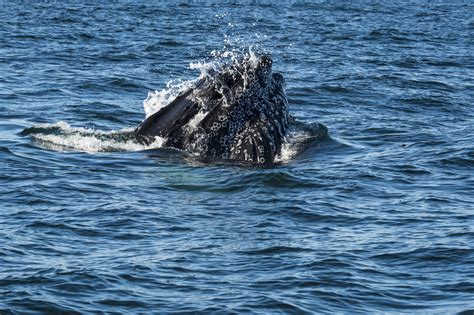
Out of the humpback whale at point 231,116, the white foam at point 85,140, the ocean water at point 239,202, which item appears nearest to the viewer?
the ocean water at point 239,202

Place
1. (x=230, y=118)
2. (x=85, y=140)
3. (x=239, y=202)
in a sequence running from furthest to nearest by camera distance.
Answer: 1. (x=85, y=140)
2. (x=230, y=118)
3. (x=239, y=202)

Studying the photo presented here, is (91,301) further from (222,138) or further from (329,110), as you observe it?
(329,110)

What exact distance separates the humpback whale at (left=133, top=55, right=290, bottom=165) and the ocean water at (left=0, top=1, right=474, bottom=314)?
289mm

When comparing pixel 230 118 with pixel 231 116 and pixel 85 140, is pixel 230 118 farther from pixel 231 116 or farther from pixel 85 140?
pixel 85 140

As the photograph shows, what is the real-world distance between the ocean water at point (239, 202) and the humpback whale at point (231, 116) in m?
0.29

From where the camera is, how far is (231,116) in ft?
49.8

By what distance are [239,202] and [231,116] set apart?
1814 mm

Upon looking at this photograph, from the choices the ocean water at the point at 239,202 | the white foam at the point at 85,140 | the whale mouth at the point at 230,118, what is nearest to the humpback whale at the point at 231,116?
the whale mouth at the point at 230,118

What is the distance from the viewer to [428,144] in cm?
1820

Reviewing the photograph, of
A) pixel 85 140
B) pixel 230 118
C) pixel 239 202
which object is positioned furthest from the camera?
pixel 85 140

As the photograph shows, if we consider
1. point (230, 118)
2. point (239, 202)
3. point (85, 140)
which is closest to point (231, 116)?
point (230, 118)

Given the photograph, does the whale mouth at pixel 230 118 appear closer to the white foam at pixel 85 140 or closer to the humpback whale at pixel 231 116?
the humpback whale at pixel 231 116

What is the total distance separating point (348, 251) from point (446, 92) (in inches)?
511

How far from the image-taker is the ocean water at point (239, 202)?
10562 millimetres
